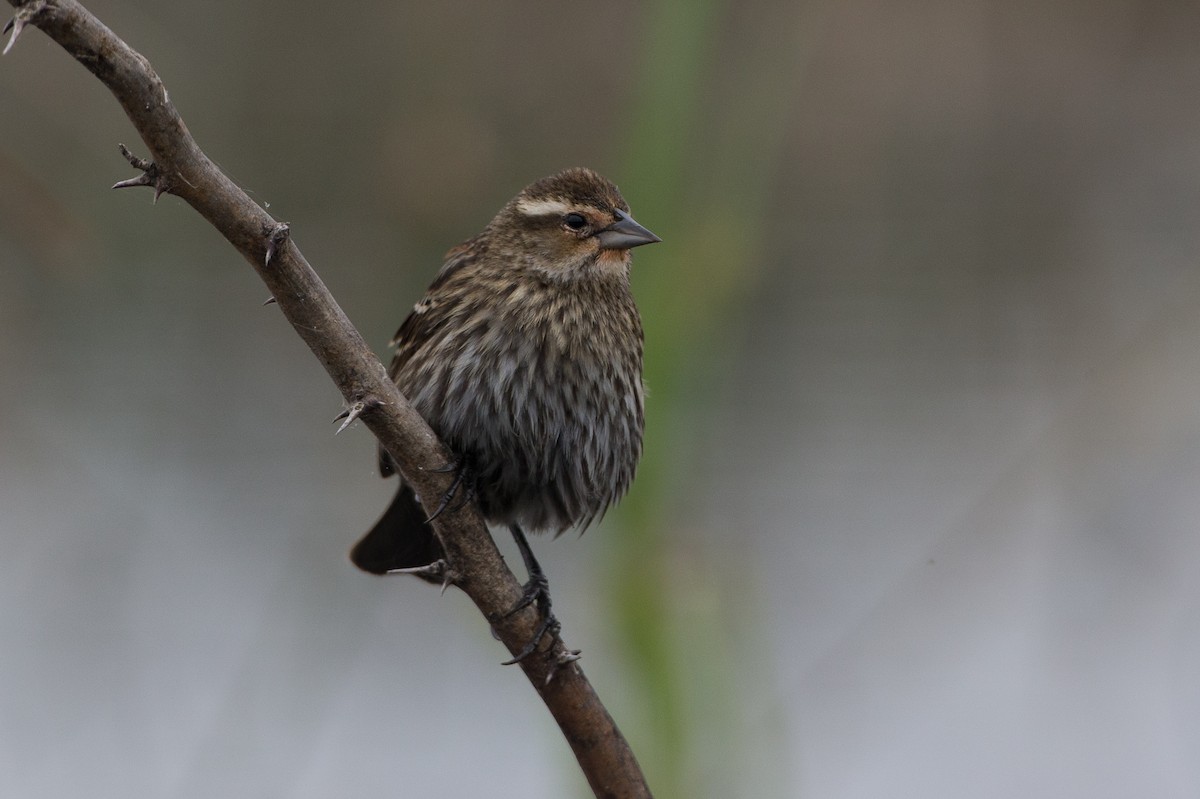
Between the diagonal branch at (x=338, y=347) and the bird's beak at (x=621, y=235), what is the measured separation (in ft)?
2.54

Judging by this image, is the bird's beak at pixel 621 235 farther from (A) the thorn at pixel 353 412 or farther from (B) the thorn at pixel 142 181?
(B) the thorn at pixel 142 181

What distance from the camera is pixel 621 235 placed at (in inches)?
121

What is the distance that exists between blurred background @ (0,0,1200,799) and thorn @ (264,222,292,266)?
80 centimetres

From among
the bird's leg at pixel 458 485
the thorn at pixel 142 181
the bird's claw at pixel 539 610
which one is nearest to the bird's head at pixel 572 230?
the bird's leg at pixel 458 485

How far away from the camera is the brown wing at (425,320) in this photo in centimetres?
309

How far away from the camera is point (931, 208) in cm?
855

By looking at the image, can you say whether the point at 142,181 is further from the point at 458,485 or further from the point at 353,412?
the point at 458,485

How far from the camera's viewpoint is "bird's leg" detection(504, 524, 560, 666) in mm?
2385

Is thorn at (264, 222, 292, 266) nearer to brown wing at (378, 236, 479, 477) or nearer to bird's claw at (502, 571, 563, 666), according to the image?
bird's claw at (502, 571, 563, 666)

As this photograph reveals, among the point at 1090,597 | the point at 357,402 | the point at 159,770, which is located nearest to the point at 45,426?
the point at 159,770

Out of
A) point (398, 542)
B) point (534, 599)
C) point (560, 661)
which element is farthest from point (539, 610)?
point (398, 542)

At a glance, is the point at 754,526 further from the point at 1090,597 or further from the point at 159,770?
the point at 159,770

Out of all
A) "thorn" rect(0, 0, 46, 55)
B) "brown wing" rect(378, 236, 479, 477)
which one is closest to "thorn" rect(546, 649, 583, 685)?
"brown wing" rect(378, 236, 479, 477)

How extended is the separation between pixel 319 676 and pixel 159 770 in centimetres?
165
